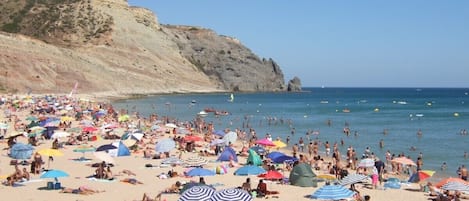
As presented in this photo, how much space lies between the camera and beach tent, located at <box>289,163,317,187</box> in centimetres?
2097

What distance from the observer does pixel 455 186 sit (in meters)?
18.5

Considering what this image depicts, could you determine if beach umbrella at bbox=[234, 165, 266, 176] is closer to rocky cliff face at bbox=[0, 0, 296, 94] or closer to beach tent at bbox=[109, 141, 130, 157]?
beach tent at bbox=[109, 141, 130, 157]

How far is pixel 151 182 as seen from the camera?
70.5 feet

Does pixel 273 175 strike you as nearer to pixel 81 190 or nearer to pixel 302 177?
pixel 302 177

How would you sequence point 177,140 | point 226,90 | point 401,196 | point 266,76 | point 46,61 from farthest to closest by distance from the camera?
point 266,76, point 226,90, point 46,61, point 177,140, point 401,196

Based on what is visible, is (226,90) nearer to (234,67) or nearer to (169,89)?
(234,67)

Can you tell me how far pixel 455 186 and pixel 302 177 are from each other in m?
5.47

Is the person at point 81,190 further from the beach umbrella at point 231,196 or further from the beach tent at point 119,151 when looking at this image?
the beach tent at point 119,151

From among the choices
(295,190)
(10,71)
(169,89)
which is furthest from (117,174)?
(169,89)

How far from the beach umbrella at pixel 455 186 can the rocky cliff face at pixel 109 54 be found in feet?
264

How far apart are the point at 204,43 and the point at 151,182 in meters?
138

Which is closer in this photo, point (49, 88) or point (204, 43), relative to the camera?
point (49, 88)

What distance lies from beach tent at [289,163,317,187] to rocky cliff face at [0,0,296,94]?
7579 cm

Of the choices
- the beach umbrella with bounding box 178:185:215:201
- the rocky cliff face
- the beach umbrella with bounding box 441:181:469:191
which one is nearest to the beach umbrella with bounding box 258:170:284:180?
the beach umbrella with bounding box 441:181:469:191
